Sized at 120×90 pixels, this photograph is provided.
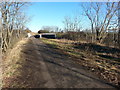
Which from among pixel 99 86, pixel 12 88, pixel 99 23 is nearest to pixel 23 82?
pixel 12 88

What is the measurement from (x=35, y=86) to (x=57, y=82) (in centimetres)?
93

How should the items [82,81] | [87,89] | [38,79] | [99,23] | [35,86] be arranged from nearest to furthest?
[87,89], [35,86], [82,81], [38,79], [99,23]

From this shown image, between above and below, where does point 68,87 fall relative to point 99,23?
below

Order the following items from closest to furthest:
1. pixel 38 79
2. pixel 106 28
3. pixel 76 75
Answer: pixel 38 79 → pixel 76 75 → pixel 106 28

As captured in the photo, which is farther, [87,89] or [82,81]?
[82,81]

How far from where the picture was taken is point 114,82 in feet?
15.3

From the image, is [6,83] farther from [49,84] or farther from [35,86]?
[49,84]

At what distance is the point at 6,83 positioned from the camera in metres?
4.80

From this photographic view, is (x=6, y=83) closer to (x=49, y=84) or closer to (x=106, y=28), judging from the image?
(x=49, y=84)

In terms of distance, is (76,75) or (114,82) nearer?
(114,82)

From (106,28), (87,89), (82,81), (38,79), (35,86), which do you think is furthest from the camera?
(106,28)

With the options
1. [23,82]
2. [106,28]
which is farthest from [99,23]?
[23,82]

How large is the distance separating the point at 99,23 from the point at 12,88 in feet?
75.9

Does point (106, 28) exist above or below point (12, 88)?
above
